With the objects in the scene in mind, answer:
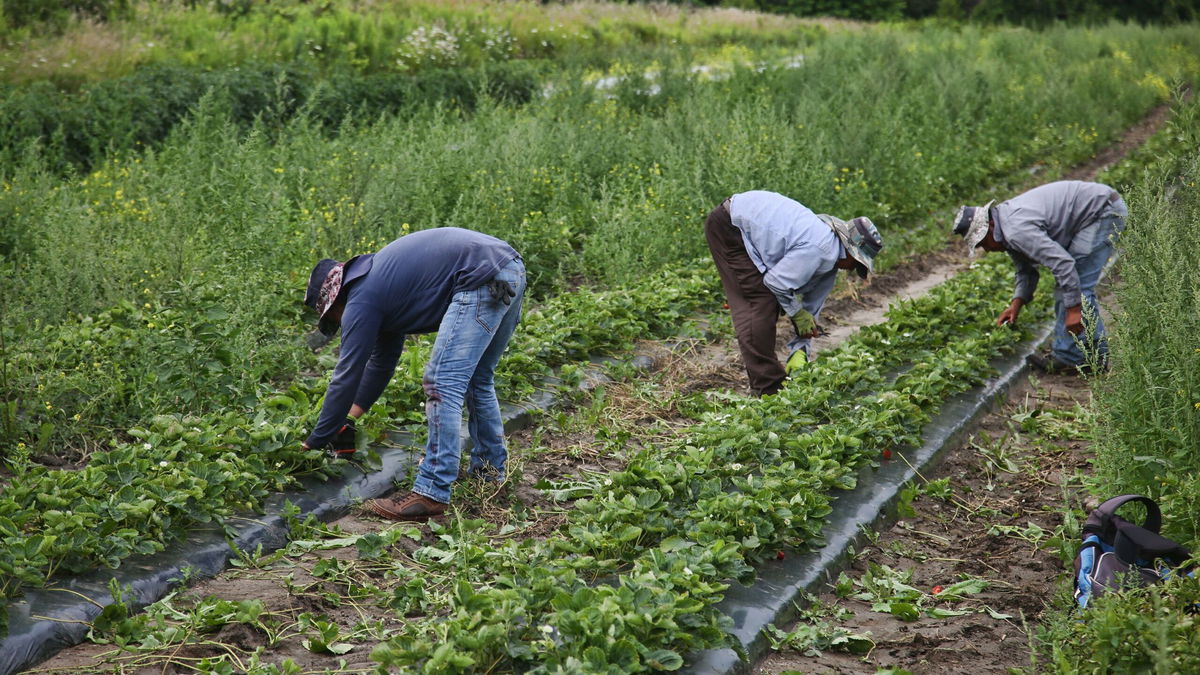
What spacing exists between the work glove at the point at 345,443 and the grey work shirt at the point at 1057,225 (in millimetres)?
4614

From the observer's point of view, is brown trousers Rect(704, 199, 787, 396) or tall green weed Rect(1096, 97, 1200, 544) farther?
brown trousers Rect(704, 199, 787, 396)

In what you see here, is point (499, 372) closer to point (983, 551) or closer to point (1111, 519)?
point (983, 551)

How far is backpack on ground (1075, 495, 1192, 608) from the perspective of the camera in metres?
3.82

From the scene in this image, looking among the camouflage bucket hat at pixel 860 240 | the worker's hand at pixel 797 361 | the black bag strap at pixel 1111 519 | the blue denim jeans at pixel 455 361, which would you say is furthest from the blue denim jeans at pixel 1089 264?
the blue denim jeans at pixel 455 361

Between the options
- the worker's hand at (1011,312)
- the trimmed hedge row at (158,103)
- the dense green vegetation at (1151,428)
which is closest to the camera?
the dense green vegetation at (1151,428)

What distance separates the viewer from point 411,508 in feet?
15.9

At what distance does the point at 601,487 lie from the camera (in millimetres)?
4848

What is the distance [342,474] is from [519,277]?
Result: 4.57 ft

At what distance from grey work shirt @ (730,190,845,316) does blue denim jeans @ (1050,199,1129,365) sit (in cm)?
213

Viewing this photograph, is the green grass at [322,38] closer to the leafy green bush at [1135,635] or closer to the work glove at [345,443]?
the work glove at [345,443]

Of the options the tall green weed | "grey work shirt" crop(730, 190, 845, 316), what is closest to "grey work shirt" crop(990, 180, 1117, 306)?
the tall green weed

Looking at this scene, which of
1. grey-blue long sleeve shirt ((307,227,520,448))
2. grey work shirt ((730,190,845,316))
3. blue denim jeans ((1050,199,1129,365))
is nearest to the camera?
grey-blue long sleeve shirt ((307,227,520,448))

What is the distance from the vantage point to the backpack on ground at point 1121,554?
382 centimetres

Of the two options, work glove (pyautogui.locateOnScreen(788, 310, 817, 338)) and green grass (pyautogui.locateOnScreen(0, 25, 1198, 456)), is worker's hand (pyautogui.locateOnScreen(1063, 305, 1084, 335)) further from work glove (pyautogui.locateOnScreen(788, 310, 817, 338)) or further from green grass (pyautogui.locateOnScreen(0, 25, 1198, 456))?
green grass (pyautogui.locateOnScreen(0, 25, 1198, 456))
